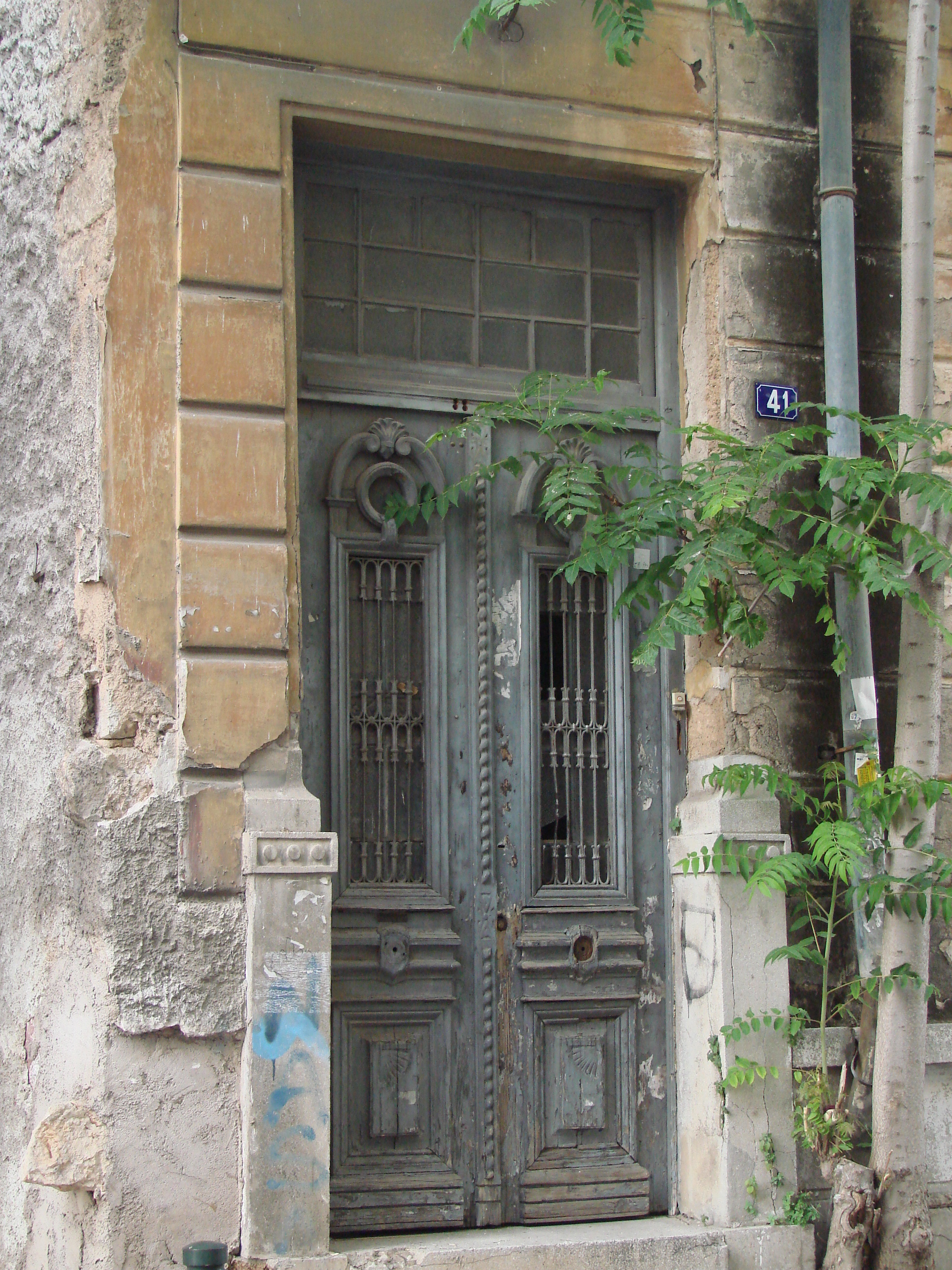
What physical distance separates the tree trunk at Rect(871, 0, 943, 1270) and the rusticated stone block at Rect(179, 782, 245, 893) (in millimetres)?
2186

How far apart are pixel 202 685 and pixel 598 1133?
216cm

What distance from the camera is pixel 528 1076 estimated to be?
16.0ft

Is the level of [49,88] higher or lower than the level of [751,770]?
higher

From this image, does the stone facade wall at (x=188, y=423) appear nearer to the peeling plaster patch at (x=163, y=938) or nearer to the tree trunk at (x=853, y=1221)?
the peeling plaster patch at (x=163, y=938)

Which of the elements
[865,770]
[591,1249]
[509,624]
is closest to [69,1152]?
[591,1249]

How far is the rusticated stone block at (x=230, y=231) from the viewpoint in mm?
4602

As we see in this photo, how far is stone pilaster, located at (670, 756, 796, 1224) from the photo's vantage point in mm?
4598

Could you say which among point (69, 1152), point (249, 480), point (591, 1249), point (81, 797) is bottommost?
point (591, 1249)

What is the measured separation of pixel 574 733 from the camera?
16.8 feet

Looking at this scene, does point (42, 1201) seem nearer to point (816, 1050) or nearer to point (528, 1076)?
point (528, 1076)

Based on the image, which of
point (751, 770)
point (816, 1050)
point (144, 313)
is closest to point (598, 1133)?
point (816, 1050)

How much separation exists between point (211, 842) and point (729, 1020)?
185cm

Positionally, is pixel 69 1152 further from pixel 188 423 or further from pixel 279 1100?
pixel 188 423

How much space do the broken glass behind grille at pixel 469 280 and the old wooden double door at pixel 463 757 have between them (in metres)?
0.01
